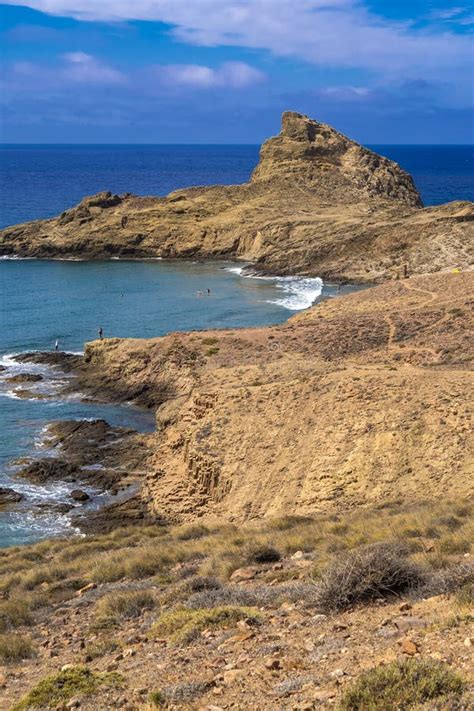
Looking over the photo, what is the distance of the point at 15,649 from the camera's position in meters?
11.5

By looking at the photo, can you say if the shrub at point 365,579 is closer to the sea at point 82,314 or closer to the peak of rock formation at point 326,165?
the sea at point 82,314

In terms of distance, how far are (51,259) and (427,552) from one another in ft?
251

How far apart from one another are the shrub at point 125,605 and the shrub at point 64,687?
2594 millimetres

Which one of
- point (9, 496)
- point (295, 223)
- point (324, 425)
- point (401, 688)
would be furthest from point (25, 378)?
point (295, 223)

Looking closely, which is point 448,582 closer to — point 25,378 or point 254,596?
point 254,596

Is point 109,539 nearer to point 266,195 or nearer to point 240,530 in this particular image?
point 240,530

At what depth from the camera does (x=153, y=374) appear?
37000 millimetres

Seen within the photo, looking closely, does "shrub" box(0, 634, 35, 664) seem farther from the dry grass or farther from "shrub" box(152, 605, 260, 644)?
"shrub" box(152, 605, 260, 644)

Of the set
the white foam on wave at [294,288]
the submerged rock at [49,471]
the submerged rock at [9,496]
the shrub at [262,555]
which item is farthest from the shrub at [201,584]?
the white foam on wave at [294,288]

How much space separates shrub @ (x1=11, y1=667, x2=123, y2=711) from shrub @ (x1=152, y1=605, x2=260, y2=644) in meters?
1.18

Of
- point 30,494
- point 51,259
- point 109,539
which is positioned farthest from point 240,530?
point 51,259

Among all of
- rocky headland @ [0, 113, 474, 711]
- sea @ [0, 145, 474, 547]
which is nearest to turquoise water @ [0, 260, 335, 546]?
sea @ [0, 145, 474, 547]

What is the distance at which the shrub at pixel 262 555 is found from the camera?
14.3m

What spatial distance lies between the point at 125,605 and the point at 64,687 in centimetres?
328
